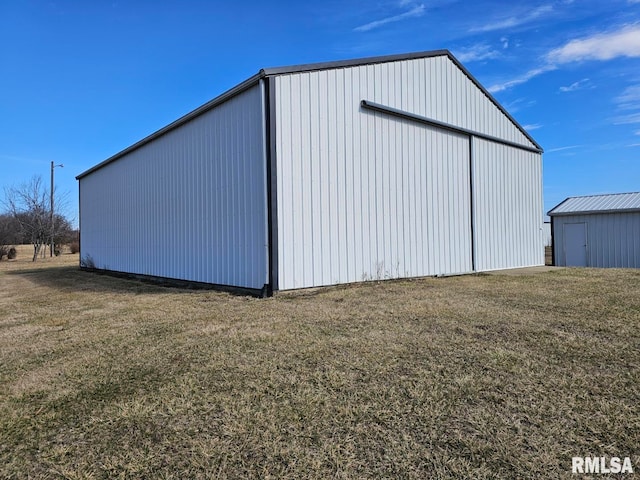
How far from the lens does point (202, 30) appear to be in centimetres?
970

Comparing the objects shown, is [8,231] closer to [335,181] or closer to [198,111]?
[198,111]

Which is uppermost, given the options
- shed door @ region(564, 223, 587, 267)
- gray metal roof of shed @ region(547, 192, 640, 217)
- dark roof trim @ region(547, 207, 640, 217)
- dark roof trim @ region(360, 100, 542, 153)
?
dark roof trim @ region(360, 100, 542, 153)

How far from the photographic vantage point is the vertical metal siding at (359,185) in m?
7.59

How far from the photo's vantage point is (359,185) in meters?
8.56

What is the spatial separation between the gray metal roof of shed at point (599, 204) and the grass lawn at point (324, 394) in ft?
47.7

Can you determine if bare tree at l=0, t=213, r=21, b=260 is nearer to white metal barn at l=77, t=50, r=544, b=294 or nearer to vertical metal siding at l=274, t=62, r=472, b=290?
white metal barn at l=77, t=50, r=544, b=294

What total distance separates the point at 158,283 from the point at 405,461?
1049cm

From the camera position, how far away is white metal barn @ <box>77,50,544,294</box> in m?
7.59

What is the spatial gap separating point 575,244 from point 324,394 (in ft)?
66.0

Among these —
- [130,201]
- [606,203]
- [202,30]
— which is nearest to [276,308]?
[202,30]

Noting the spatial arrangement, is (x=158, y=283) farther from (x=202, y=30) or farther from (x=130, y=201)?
(x=202, y=30)

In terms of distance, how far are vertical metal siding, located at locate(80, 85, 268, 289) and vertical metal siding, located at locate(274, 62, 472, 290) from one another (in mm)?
566

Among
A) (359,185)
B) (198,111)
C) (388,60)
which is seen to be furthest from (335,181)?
(198,111)

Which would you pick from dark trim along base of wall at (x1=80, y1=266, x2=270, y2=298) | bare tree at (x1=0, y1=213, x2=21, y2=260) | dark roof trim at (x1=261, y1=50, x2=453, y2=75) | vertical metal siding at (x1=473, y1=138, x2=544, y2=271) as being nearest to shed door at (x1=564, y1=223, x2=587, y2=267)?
vertical metal siding at (x1=473, y1=138, x2=544, y2=271)
